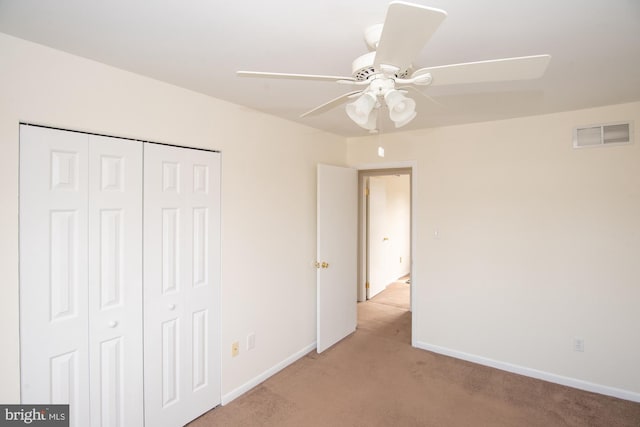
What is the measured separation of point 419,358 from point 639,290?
1.86 meters

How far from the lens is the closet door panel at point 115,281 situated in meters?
1.92

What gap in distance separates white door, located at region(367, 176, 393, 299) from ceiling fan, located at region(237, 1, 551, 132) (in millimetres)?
3995

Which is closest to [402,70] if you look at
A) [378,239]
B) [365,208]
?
[365,208]

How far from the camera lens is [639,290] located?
2.64 metres

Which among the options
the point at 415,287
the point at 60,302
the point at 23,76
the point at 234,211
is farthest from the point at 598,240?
the point at 23,76

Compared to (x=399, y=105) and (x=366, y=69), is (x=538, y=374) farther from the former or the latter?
(x=366, y=69)

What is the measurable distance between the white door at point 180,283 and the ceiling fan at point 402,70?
1242mm

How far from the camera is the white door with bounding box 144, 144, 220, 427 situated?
2189mm

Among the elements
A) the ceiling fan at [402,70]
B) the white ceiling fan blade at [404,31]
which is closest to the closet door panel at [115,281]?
the ceiling fan at [402,70]

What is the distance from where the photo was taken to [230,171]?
265 cm

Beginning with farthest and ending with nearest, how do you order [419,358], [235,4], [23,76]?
[419,358]
[23,76]
[235,4]

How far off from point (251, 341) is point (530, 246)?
2.56 metres

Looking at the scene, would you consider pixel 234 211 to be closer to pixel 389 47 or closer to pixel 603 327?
pixel 389 47

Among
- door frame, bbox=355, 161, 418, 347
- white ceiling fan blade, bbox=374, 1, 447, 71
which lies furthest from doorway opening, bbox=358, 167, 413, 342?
white ceiling fan blade, bbox=374, 1, 447, 71
